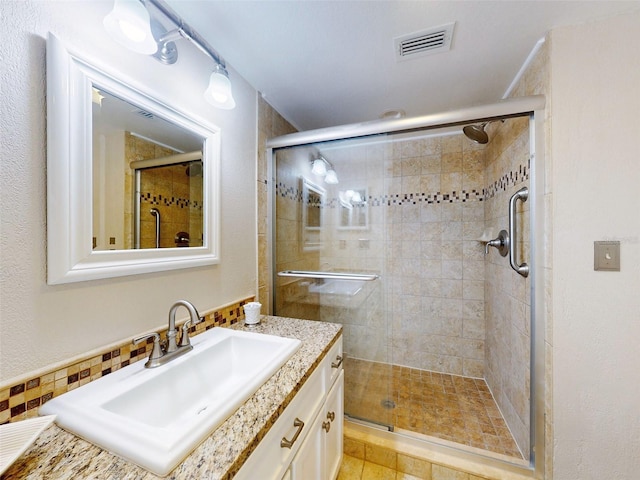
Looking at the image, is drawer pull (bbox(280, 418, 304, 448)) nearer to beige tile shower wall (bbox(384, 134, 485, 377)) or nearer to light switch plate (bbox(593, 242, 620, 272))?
light switch plate (bbox(593, 242, 620, 272))

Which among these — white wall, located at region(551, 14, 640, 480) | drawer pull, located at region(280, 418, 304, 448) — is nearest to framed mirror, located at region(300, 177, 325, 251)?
drawer pull, located at region(280, 418, 304, 448)

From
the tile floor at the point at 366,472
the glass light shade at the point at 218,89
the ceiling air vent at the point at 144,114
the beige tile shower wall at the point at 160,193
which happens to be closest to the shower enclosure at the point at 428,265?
the tile floor at the point at 366,472

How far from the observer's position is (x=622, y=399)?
105 centimetres

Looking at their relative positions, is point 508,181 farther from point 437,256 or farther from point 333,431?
point 333,431

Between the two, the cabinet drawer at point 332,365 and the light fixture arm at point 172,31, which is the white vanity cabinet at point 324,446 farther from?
the light fixture arm at point 172,31

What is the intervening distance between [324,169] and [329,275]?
28.4 inches

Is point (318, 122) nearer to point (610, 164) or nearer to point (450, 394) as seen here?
point (610, 164)

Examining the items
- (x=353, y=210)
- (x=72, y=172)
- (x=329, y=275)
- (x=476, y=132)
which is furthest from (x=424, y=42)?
(x=72, y=172)

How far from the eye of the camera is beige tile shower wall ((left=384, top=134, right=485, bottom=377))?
84.8 inches

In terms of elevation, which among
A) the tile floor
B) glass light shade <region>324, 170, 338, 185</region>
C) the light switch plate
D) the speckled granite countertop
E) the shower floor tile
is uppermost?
glass light shade <region>324, 170, 338, 185</region>

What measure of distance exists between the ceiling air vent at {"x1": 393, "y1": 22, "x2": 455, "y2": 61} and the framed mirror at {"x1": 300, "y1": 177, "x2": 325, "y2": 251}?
870mm

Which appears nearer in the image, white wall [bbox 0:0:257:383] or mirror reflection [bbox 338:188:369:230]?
white wall [bbox 0:0:257:383]

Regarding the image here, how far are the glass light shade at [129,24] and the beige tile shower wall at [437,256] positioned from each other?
1787 mm

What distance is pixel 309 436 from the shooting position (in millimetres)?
882
